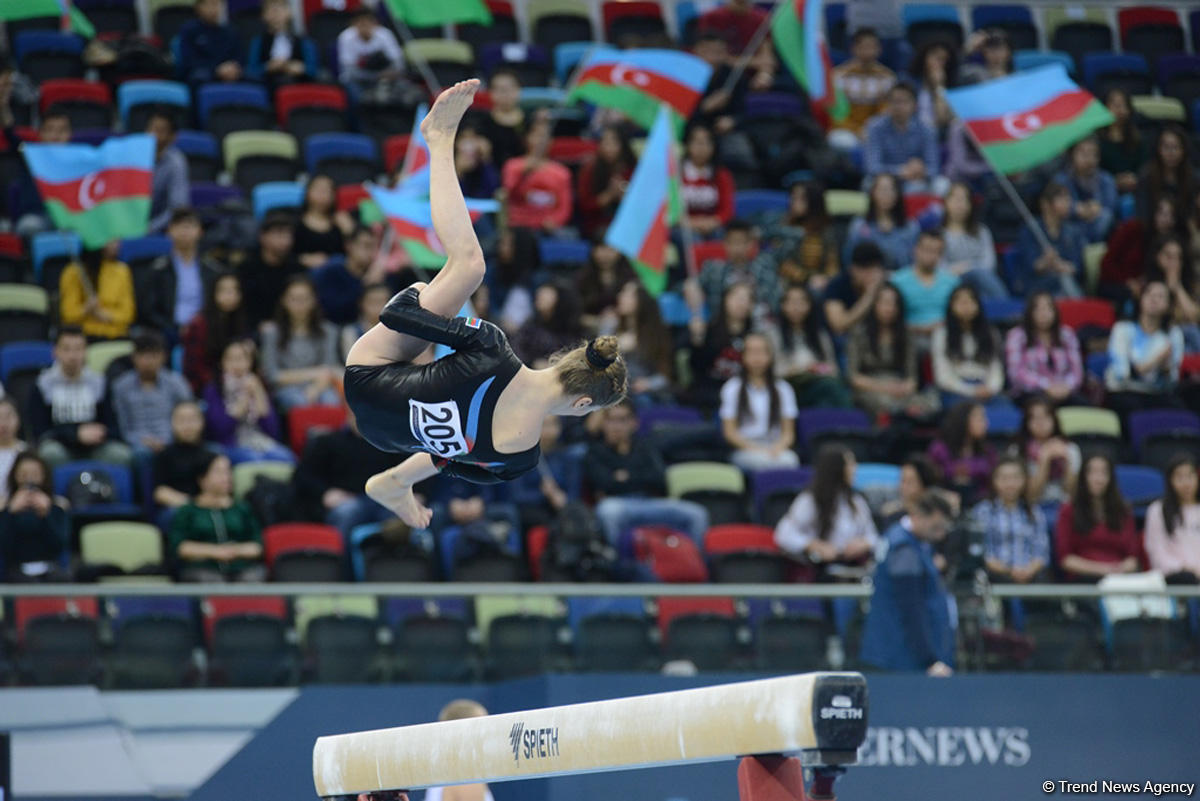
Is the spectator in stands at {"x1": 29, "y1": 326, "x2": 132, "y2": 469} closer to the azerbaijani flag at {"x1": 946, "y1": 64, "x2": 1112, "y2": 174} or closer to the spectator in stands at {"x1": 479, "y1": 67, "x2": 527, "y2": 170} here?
the spectator in stands at {"x1": 479, "y1": 67, "x2": 527, "y2": 170}

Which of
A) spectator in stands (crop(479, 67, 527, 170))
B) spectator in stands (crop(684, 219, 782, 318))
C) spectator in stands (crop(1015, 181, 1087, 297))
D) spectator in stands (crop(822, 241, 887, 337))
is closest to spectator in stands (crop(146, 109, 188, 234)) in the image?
spectator in stands (crop(479, 67, 527, 170))

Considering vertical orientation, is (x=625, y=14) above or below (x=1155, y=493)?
above

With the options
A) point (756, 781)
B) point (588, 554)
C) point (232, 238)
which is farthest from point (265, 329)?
point (756, 781)

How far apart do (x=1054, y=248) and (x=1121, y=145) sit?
1.64 m

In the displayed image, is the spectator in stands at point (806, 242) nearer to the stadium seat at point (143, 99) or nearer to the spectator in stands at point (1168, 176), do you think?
the spectator in stands at point (1168, 176)

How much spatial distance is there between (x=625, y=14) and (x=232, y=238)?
4705mm

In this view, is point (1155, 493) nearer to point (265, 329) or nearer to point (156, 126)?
point (265, 329)

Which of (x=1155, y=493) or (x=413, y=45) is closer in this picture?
(x=1155, y=493)

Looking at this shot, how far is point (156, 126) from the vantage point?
1115 centimetres

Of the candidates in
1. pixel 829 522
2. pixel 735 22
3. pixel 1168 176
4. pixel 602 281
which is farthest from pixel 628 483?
pixel 735 22

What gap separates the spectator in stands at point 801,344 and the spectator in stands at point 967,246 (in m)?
1.29

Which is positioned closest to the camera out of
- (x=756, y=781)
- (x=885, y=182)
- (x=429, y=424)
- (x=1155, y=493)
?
(x=756, y=781)

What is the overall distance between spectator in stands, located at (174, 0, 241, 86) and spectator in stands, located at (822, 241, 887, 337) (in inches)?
187

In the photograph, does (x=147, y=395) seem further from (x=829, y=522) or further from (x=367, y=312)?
(x=829, y=522)
